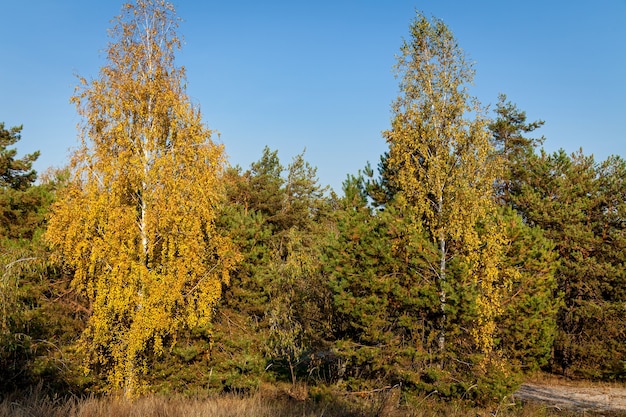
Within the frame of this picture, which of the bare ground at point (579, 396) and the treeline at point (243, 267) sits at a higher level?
the treeline at point (243, 267)

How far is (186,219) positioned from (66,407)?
806 centimetres

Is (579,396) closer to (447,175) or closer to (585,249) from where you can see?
(585,249)

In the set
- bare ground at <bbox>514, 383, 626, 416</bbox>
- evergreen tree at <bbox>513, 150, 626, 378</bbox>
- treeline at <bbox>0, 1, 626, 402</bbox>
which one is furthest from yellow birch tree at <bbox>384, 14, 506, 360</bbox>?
evergreen tree at <bbox>513, 150, 626, 378</bbox>

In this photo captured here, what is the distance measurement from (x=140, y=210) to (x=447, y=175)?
9057 millimetres

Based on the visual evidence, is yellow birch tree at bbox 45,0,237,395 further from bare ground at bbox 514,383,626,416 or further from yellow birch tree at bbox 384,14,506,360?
bare ground at bbox 514,383,626,416

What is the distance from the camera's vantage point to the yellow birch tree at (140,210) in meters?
11.7

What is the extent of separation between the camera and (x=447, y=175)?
12.9 meters

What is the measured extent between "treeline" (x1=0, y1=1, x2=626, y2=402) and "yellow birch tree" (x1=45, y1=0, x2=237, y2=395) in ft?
0.20

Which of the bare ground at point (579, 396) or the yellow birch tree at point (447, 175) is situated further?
the bare ground at point (579, 396)

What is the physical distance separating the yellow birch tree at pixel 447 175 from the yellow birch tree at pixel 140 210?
554 centimetres

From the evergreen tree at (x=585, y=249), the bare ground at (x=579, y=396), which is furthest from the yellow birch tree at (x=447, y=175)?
the evergreen tree at (x=585, y=249)

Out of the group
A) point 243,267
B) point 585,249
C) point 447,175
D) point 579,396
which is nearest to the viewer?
point 447,175

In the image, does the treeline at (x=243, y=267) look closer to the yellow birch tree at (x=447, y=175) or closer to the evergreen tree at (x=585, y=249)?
the yellow birch tree at (x=447, y=175)

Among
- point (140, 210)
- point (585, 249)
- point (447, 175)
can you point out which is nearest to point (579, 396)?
point (585, 249)
